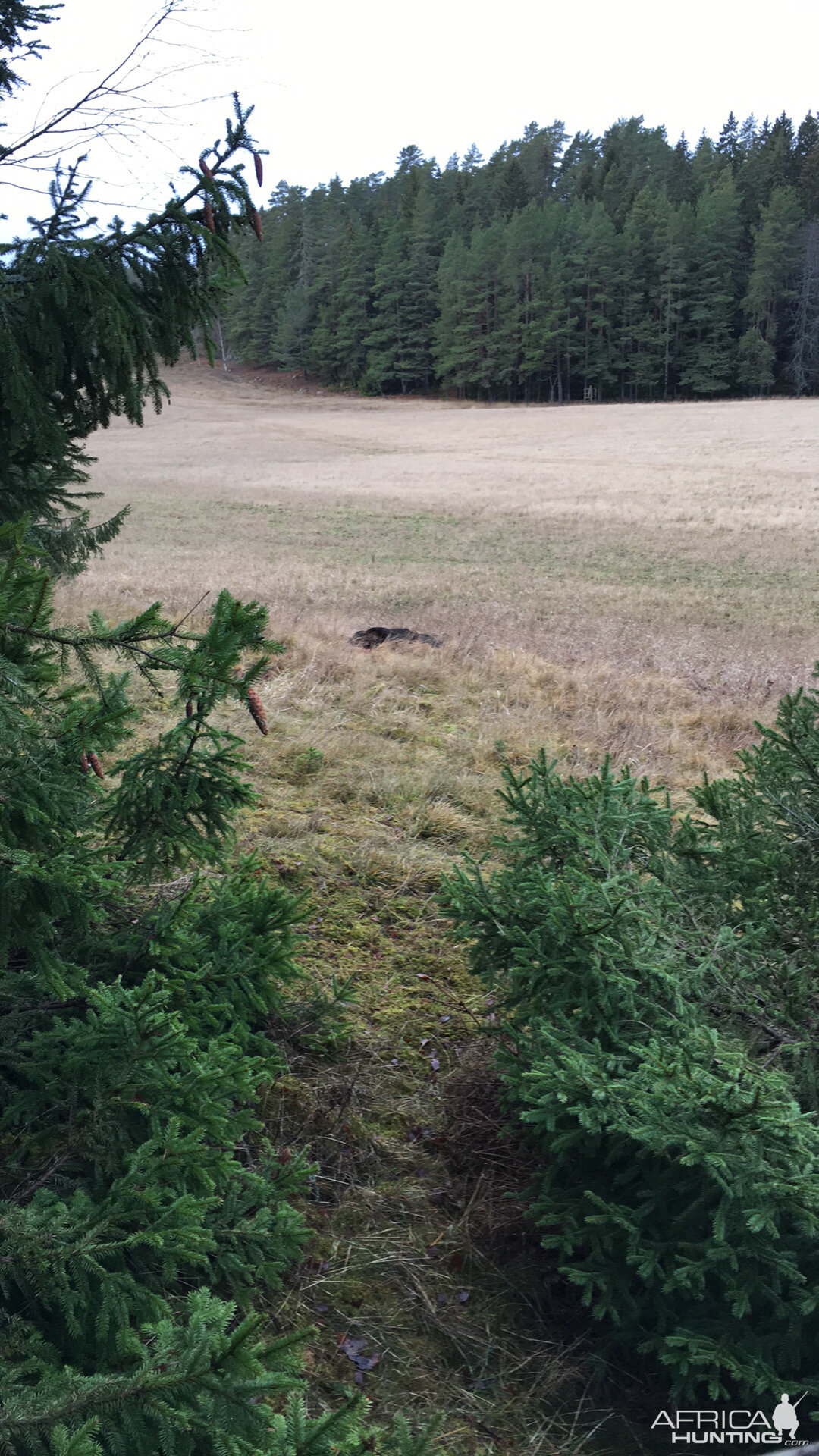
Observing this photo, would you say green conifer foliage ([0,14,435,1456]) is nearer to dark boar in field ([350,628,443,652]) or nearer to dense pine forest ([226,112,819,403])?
dark boar in field ([350,628,443,652])

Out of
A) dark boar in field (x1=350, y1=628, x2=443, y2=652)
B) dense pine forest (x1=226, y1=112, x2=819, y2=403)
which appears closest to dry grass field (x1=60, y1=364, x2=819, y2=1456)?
dark boar in field (x1=350, y1=628, x2=443, y2=652)

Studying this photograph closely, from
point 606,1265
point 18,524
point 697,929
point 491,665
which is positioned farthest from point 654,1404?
point 491,665

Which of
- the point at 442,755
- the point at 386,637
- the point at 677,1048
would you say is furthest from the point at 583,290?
the point at 677,1048

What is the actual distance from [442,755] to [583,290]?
255 ft

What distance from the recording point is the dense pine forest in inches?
2736

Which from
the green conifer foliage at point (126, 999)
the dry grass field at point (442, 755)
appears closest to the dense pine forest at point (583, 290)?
the dry grass field at point (442, 755)

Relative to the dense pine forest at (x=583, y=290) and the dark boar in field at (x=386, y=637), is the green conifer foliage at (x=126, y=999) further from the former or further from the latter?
the dense pine forest at (x=583, y=290)

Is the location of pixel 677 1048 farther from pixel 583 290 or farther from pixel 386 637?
pixel 583 290

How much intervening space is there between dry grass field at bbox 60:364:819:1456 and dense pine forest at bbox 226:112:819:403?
171ft

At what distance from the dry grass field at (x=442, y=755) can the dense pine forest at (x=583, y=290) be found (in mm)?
51985

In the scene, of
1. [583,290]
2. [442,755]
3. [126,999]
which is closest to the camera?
[126,999]

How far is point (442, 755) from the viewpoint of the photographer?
673cm

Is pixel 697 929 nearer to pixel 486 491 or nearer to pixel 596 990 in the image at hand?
pixel 596 990

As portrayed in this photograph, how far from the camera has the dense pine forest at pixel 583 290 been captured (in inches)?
2736
